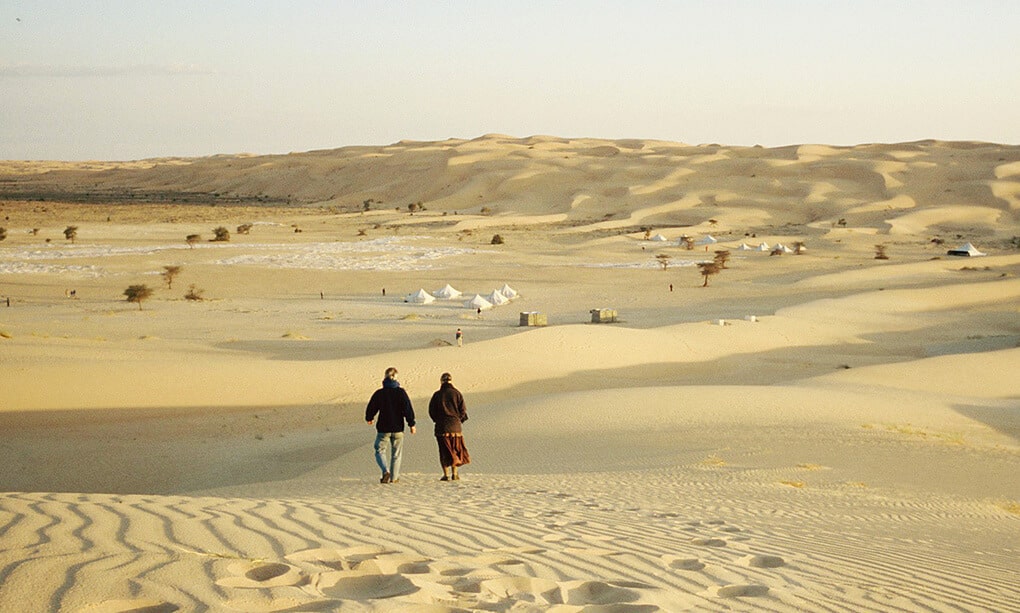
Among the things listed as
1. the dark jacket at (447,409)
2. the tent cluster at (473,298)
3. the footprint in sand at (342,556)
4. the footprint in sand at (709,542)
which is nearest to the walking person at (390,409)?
the dark jacket at (447,409)

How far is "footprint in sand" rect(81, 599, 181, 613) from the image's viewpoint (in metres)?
3.90

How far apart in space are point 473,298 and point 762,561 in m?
27.9

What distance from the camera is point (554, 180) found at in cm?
9288

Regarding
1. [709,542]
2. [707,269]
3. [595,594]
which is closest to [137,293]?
[707,269]

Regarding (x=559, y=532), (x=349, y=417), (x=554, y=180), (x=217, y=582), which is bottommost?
(x=349, y=417)

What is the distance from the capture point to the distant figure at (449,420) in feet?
31.9

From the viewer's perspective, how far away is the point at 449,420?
32.4 feet

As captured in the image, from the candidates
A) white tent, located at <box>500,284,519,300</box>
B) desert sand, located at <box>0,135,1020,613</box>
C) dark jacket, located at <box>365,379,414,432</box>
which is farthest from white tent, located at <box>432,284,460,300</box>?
dark jacket, located at <box>365,379,414,432</box>

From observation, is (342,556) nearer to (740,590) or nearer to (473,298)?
(740,590)

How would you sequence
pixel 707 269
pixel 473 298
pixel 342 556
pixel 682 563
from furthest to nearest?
pixel 707 269 → pixel 473 298 → pixel 682 563 → pixel 342 556

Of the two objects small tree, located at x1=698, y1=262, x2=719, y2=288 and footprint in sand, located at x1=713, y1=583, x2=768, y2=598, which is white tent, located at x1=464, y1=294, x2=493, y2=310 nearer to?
small tree, located at x1=698, y1=262, x2=719, y2=288

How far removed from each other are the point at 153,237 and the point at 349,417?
140 feet

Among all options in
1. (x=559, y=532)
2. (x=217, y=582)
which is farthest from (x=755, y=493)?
(x=217, y=582)

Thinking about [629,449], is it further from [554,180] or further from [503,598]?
[554,180]
